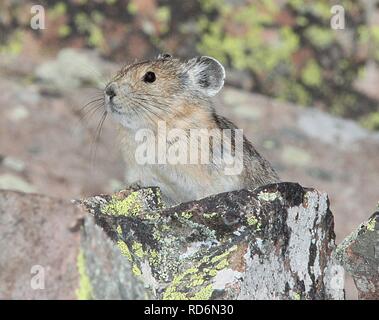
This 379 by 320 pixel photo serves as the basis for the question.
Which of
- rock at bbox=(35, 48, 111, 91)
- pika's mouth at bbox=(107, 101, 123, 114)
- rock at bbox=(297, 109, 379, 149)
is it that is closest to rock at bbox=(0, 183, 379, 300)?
pika's mouth at bbox=(107, 101, 123, 114)

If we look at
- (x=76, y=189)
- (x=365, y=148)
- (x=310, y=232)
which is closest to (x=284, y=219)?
(x=310, y=232)

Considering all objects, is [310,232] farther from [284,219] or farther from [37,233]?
[37,233]

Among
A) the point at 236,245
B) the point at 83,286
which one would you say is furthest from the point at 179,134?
the point at 83,286

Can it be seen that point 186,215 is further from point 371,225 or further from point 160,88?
point 160,88

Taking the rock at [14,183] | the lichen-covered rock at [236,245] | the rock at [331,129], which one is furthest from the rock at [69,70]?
the lichen-covered rock at [236,245]

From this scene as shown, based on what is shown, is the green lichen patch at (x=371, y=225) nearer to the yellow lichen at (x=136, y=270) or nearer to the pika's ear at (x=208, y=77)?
the yellow lichen at (x=136, y=270)

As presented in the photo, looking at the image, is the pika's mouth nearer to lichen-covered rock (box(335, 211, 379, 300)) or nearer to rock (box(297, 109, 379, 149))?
lichen-covered rock (box(335, 211, 379, 300))
